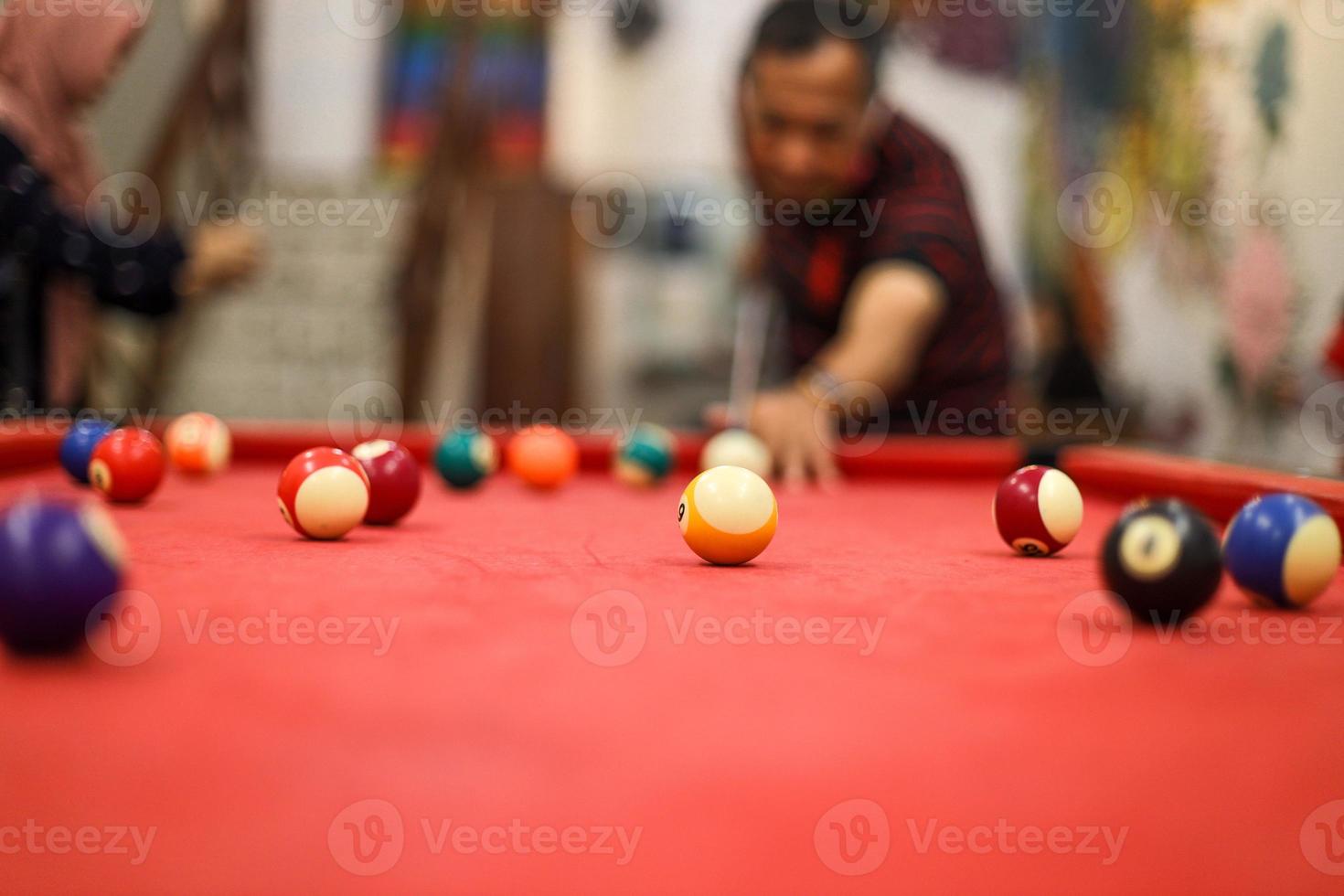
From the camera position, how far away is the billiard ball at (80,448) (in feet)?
7.10

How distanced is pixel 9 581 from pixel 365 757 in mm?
316

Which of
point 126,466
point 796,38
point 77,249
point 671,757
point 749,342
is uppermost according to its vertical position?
point 796,38

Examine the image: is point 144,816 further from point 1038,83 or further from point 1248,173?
point 1038,83

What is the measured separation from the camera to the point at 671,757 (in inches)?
30.4

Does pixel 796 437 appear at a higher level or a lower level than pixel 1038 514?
lower

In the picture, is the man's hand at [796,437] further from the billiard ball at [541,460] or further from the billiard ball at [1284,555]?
the billiard ball at [1284,555]

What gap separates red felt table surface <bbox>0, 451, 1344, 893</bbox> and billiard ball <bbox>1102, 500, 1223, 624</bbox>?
0.05m

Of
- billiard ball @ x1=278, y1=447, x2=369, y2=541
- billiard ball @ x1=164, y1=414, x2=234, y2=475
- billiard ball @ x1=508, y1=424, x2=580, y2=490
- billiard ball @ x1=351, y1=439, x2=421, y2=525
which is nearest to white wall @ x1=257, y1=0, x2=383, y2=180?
billiard ball @ x1=164, y1=414, x2=234, y2=475

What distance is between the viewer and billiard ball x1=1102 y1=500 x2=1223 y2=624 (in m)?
1.07

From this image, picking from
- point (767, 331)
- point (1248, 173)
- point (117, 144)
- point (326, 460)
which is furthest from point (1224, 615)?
point (117, 144)

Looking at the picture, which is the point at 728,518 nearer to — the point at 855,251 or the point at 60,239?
the point at 855,251

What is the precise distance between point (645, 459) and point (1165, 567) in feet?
5.42

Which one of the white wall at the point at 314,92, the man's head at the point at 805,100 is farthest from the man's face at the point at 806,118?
the white wall at the point at 314,92

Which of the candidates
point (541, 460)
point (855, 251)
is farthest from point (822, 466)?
point (855, 251)
